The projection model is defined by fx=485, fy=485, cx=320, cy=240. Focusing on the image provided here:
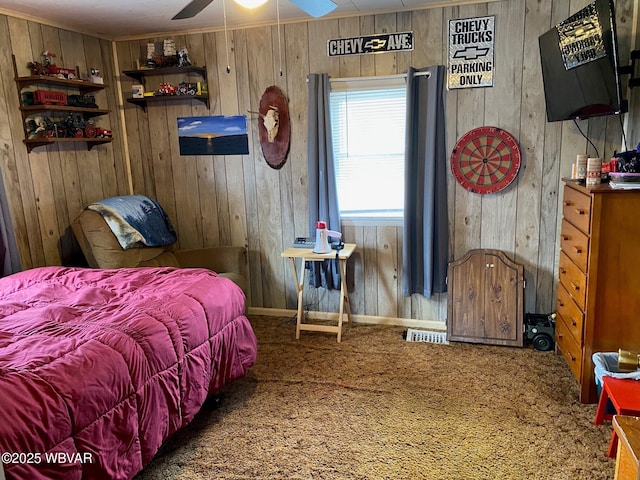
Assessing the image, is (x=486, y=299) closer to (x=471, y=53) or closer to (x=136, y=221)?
(x=471, y=53)

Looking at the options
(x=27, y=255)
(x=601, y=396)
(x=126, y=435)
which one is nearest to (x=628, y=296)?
(x=601, y=396)

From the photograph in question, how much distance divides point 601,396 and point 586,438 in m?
0.21

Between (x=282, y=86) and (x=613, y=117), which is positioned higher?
(x=282, y=86)

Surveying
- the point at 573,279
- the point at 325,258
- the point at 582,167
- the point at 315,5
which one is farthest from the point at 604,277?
the point at 315,5

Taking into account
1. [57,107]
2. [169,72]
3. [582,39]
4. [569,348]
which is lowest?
[569,348]

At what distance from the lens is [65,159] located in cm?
358

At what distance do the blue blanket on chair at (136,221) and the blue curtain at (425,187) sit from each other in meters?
1.85

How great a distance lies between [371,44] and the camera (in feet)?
11.5

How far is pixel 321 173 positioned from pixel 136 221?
1.41 m

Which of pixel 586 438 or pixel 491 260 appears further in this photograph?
pixel 491 260

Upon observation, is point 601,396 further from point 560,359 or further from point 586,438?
point 560,359

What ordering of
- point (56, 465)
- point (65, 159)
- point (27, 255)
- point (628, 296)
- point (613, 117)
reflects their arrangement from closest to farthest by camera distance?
point (56, 465) → point (628, 296) → point (613, 117) → point (27, 255) → point (65, 159)

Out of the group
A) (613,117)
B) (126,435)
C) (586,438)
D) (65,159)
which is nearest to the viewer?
(126,435)

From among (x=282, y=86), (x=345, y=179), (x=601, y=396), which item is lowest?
(x=601, y=396)
